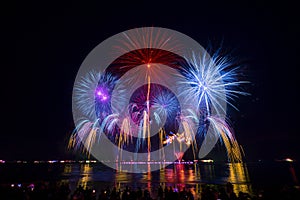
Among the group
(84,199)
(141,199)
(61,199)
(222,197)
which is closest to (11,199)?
(61,199)

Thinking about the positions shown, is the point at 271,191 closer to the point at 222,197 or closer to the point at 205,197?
the point at 222,197

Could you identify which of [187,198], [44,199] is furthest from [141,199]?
[44,199]

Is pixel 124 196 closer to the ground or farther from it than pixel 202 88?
closer to the ground

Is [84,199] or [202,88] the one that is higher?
[202,88]

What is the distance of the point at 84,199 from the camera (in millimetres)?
11383

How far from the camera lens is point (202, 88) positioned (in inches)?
932

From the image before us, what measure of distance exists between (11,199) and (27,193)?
0.85 metres

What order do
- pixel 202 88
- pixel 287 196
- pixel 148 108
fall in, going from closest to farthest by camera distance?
pixel 287 196 < pixel 202 88 < pixel 148 108

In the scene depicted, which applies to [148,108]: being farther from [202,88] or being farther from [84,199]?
[84,199]

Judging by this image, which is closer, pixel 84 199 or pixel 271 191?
pixel 84 199

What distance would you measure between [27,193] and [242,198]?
11.9m

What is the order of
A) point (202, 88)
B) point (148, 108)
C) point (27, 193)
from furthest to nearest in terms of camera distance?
point (148, 108) → point (202, 88) → point (27, 193)

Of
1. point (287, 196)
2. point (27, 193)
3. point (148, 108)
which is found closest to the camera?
point (287, 196)

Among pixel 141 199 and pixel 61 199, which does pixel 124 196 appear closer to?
pixel 141 199
